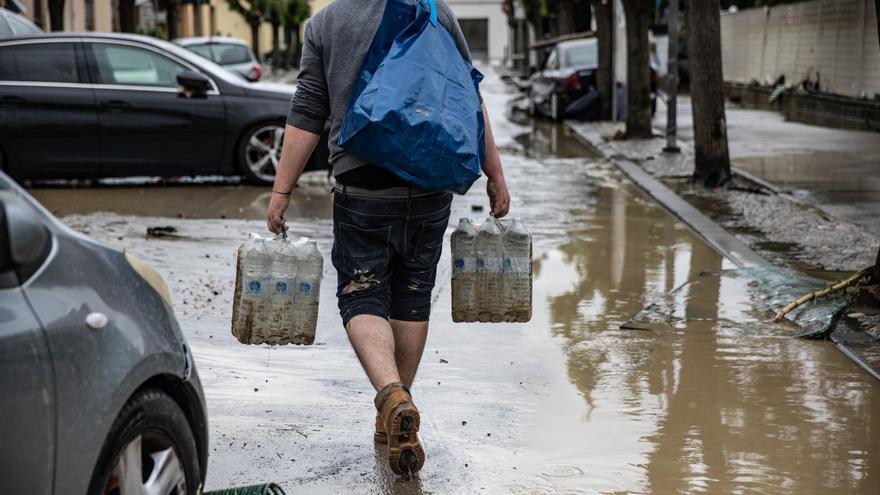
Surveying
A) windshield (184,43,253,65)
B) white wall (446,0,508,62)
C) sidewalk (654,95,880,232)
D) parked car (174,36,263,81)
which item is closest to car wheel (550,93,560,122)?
sidewalk (654,95,880,232)

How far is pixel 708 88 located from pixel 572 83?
11990mm

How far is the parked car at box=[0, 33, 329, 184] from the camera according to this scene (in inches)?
514

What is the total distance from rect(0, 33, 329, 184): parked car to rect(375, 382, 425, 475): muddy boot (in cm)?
901

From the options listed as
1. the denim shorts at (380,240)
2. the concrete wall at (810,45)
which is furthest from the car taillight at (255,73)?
the denim shorts at (380,240)

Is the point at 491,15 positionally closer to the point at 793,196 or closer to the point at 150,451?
the point at 793,196

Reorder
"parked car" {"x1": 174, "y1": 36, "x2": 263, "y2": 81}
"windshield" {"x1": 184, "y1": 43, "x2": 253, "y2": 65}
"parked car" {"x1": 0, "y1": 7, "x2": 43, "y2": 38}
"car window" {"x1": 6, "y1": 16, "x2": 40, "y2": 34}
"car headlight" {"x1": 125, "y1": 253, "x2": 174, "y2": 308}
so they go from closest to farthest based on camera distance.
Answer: "car headlight" {"x1": 125, "y1": 253, "x2": 174, "y2": 308}
"parked car" {"x1": 0, "y1": 7, "x2": 43, "y2": 38}
"car window" {"x1": 6, "y1": 16, "x2": 40, "y2": 34}
"parked car" {"x1": 174, "y1": 36, "x2": 263, "y2": 81}
"windshield" {"x1": 184, "y1": 43, "x2": 253, "y2": 65}

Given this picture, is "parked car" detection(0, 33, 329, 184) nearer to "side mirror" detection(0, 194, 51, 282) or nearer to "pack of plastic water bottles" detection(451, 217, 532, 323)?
"pack of plastic water bottles" detection(451, 217, 532, 323)

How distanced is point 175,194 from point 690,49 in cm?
567

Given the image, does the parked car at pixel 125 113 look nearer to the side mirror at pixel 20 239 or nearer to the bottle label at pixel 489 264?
the bottle label at pixel 489 264

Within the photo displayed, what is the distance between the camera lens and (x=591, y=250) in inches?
397

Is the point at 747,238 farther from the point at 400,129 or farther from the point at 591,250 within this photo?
the point at 400,129

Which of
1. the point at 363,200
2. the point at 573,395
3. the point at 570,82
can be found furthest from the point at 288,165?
the point at 570,82

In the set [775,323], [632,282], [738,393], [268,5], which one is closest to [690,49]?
[632,282]

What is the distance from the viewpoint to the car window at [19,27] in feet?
45.8
